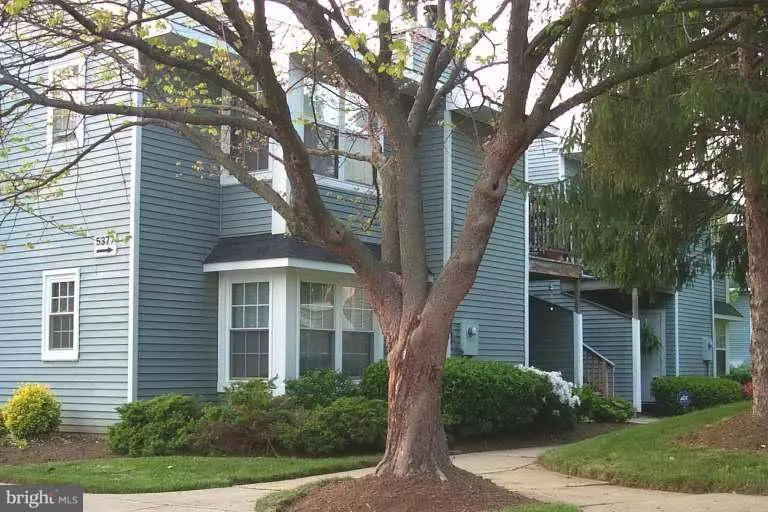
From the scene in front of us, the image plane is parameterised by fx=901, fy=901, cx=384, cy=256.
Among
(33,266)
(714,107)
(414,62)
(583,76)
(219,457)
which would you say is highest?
(414,62)

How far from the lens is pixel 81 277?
48.7 ft

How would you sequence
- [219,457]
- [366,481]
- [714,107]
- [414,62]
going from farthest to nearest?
[414,62]
[219,457]
[714,107]
[366,481]

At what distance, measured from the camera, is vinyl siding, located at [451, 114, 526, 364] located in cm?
1772

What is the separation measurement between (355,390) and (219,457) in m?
3.01

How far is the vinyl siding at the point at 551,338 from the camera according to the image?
21266mm

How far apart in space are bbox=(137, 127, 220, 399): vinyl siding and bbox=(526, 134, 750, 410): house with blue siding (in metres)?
7.16

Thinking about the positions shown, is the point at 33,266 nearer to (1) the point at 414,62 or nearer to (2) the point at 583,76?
(1) the point at 414,62

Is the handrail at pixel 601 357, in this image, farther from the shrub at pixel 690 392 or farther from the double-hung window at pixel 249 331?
the double-hung window at pixel 249 331

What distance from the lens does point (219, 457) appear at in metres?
11.8

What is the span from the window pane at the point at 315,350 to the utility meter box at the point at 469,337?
3.30m

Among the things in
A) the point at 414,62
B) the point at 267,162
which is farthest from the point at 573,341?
the point at 267,162

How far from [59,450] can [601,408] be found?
32.3ft

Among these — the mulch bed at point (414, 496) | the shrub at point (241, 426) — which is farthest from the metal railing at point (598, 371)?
the mulch bed at point (414, 496)

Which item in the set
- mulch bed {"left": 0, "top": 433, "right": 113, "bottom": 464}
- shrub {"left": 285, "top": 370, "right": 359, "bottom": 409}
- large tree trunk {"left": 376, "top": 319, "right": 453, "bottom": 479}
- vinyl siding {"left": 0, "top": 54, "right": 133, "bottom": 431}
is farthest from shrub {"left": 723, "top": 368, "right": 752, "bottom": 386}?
large tree trunk {"left": 376, "top": 319, "right": 453, "bottom": 479}
